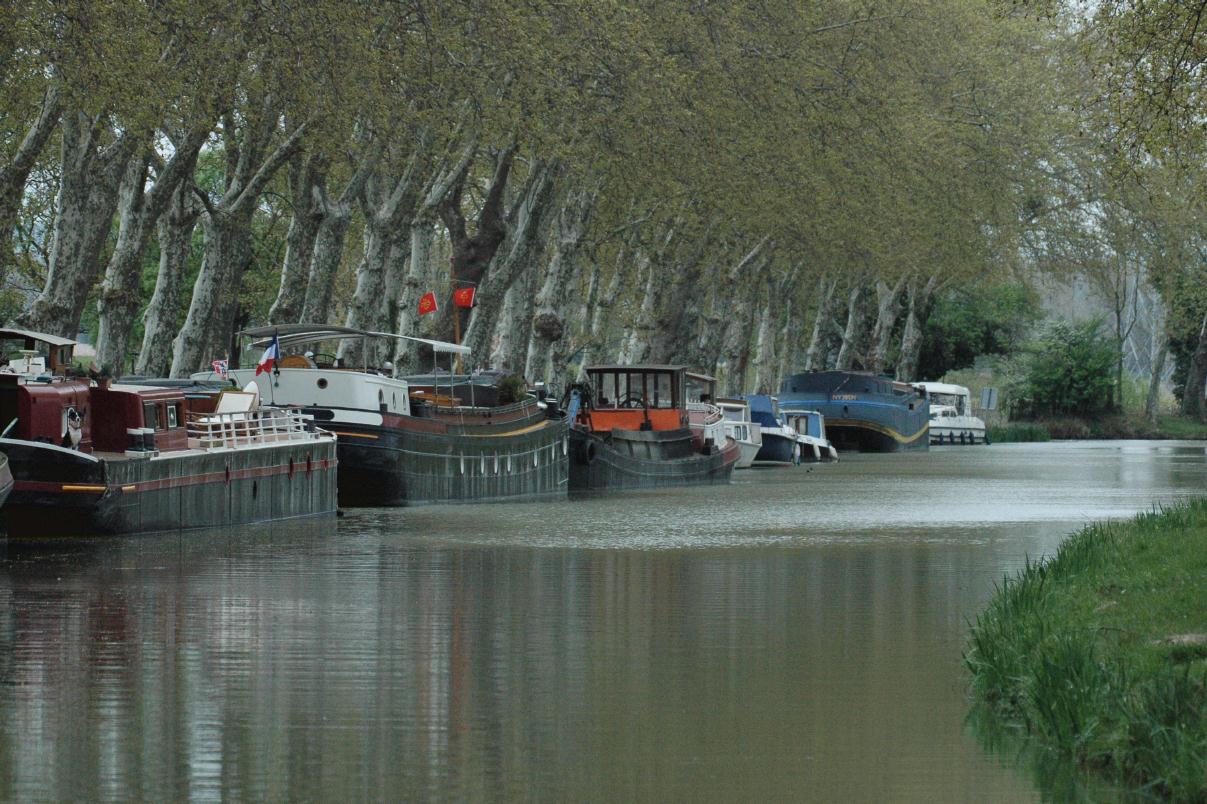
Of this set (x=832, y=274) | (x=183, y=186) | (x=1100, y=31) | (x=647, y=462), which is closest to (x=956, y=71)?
(x=832, y=274)

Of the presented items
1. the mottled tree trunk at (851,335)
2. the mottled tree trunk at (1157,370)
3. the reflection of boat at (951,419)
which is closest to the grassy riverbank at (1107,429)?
the mottled tree trunk at (1157,370)

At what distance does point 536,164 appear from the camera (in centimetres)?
5744

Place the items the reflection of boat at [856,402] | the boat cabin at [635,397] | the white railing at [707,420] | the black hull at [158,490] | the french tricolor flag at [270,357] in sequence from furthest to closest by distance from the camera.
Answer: the reflection of boat at [856,402] < the white railing at [707,420] < the boat cabin at [635,397] < the french tricolor flag at [270,357] < the black hull at [158,490]

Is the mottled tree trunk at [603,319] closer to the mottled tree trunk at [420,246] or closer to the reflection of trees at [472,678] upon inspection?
the mottled tree trunk at [420,246]

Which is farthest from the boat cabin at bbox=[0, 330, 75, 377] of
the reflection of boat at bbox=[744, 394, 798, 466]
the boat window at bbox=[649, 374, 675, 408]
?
the reflection of boat at bbox=[744, 394, 798, 466]

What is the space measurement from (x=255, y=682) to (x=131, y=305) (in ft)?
91.6

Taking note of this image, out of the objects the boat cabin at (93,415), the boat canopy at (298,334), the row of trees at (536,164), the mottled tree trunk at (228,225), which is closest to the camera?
the boat cabin at (93,415)

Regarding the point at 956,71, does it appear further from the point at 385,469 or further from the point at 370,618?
the point at 370,618

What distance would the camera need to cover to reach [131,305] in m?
42.2

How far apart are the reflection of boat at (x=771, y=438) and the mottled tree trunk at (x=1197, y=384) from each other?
1508 inches

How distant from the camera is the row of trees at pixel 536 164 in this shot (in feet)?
120

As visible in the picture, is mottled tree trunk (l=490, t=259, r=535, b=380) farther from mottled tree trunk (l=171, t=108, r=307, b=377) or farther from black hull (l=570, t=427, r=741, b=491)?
mottled tree trunk (l=171, t=108, r=307, b=377)

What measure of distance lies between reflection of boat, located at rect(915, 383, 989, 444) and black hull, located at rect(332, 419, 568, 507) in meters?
56.6

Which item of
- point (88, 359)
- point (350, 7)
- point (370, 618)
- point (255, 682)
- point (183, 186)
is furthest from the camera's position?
point (183, 186)
